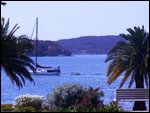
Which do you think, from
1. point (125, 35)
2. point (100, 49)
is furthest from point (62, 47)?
point (125, 35)

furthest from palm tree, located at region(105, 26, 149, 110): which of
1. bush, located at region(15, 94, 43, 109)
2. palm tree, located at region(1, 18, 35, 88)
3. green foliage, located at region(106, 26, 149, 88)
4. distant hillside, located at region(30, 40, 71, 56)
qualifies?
distant hillside, located at region(30, 40, 71, 56)

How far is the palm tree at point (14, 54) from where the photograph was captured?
25.5 m

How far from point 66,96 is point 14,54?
3343 mm

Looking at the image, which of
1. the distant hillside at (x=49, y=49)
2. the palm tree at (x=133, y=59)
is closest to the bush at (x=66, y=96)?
the palm tree at (x=133, y=59)

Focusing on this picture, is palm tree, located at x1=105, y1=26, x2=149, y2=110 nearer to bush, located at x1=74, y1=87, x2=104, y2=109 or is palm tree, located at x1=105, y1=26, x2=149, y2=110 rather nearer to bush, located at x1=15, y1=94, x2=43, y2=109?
bush, located at x1=74, y1=87, x2=104, y2=109

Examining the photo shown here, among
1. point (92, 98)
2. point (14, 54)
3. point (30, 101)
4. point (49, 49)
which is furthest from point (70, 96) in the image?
point (49, 49)

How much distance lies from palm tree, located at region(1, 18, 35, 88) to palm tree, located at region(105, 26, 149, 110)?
6.59 metres

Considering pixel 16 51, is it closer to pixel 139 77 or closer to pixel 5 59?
pixel 5 59

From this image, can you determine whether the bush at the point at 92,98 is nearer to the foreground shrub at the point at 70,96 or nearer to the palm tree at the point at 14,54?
the foreground shrub at the point at 70,96

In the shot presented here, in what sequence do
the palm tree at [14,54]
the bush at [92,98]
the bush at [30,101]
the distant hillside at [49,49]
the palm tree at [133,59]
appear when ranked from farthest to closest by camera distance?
the distant hillside at [49,49] < the palm tree at [133,59] < the palm tree at [14,54] < the bush at [30,101] < the bush at [92,98]

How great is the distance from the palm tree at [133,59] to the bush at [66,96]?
815 cm

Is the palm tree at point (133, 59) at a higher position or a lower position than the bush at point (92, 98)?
higher

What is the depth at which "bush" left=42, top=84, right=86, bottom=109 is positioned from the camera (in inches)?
978

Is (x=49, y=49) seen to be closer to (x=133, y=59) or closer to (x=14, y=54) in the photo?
(x=133, y=59)
